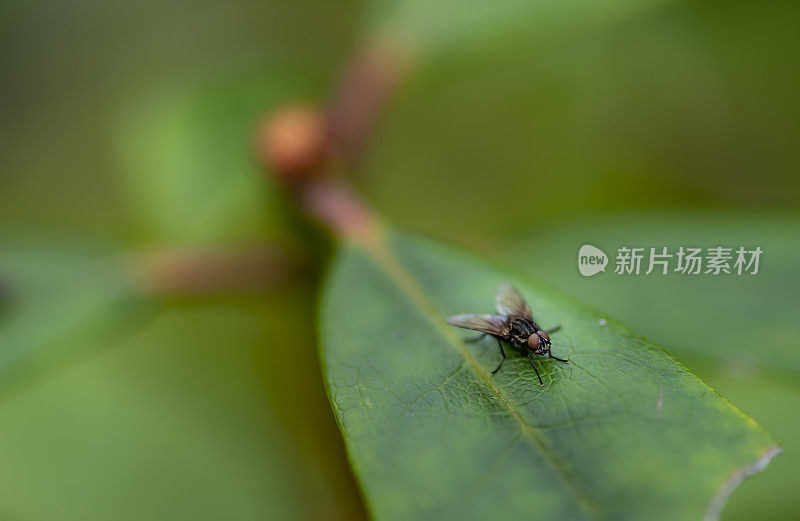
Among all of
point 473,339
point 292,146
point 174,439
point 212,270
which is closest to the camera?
point 473,339

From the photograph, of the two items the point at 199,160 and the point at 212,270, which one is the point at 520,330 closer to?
the point at 212,270

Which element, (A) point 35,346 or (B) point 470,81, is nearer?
(A) point 35,346

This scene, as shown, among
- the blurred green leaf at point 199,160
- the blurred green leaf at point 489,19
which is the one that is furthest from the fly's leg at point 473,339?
the blurred green leaf at point 489,19

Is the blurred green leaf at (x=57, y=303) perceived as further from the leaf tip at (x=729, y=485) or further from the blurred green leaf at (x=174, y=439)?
the leaf tip at (x=729, y=485)

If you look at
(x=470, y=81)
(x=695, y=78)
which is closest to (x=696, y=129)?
(x=695, y=78)

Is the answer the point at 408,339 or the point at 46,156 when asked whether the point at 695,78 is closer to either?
the point at 408,339
